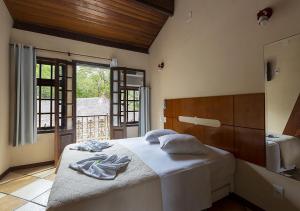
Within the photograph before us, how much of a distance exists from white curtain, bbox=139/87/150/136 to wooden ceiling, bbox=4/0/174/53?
4.03ft

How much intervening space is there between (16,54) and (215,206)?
3.86 metres

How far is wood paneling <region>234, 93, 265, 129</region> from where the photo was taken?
72.7 inches

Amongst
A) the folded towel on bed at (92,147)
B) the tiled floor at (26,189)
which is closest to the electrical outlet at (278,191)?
the folded towel on bed at (92,147)

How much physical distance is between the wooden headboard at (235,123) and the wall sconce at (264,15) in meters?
0.76

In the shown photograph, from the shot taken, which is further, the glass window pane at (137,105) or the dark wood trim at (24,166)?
the glass window pane at (137,105)

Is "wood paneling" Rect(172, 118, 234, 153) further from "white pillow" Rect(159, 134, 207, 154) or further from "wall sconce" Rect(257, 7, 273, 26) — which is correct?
"wall sconce" Rect(257, 7, 273, 26)

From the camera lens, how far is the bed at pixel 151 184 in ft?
4.00

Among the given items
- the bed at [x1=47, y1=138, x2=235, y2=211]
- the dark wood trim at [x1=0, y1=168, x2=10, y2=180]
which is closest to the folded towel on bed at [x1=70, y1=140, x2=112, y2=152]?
the bed at [x1=47, y1=138, x2=235, y2=211]

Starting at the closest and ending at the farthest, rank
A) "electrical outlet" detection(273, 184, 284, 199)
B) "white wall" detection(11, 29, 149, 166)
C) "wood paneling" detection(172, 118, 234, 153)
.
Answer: "electrical outlet" detection(273, 184, 284, 199)
"wood paneling" detection(172, 118, 234, 153)
"white wall" detection(11, 29, 149, 166)

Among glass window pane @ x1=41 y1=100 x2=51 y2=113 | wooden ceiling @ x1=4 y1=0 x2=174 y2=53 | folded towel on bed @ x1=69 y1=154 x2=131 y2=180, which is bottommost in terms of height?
folded towel on bed @ x1=69 y1=154 x2=131 y2=180

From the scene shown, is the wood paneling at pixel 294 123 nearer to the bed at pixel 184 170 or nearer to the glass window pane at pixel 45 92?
the bed at pixel 184 170

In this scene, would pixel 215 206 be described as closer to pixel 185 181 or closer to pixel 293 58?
pixel 185 181

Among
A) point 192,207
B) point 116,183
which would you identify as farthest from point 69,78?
point 192,207

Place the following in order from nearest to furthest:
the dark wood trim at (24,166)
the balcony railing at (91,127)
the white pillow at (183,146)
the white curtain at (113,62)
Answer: the white pillow at (183,146), the dark wood trim at (24,166), the white curtain at (113,62), the balcony railing at (91,127)
